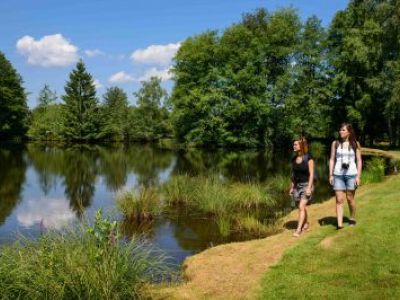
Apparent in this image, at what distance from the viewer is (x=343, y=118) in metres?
48.3

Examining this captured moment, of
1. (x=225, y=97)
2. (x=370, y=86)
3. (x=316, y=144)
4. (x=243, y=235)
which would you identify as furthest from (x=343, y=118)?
(x=243, y=235)

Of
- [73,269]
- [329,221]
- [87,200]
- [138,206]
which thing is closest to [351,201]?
[329,221]

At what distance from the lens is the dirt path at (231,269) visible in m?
7.20

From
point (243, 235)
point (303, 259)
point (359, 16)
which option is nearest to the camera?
point (303, 259)

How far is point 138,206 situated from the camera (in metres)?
14.7

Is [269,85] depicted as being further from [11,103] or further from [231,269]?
[231,269]

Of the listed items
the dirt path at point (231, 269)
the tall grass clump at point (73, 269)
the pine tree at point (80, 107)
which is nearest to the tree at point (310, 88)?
the pine tree at point (80, 107)

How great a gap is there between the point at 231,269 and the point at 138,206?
6.90 meters

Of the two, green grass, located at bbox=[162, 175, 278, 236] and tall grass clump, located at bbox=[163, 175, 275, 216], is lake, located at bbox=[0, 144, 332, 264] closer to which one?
green grass, located at bbox=[162, 175, 278, 236]

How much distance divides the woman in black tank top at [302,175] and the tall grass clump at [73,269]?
12.8ft

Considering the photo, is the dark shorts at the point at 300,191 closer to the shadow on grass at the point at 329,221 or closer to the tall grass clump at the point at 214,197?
the shadow on grass at the point at 329,221

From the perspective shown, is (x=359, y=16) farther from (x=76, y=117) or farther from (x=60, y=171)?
(x=76, y=117)

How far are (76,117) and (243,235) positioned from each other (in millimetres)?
63945

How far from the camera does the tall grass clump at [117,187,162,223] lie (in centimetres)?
1444
